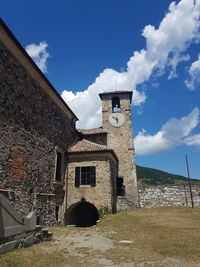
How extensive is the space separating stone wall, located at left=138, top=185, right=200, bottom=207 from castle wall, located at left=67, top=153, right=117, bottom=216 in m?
7.67

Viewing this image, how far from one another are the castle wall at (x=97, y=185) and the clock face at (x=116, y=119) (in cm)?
755

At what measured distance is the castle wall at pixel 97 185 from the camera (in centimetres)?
1562

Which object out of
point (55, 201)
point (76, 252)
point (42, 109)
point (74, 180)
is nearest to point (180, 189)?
point (74, 180)

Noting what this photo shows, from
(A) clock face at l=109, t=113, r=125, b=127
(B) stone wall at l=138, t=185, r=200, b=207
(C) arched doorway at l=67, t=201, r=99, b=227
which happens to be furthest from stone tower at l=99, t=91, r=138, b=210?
(C) arched doorway at l=67, t=201, r=99, b=227

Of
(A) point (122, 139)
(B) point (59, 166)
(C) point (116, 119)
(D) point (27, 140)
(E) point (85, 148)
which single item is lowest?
(B) point (59, 166)

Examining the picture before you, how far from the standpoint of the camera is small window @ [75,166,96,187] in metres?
16.1

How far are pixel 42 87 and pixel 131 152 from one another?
12.0m

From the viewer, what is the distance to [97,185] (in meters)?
16.0

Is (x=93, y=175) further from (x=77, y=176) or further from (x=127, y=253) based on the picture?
(x=127, y=253)

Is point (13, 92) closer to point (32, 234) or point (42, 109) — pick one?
point (42, 109)

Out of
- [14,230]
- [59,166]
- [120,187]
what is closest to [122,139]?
[120,187]

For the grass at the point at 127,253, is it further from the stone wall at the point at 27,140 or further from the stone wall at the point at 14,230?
the stone wall at the point at 27,140

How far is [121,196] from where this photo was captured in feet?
66.5

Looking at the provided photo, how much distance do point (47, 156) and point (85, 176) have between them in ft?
12.2
